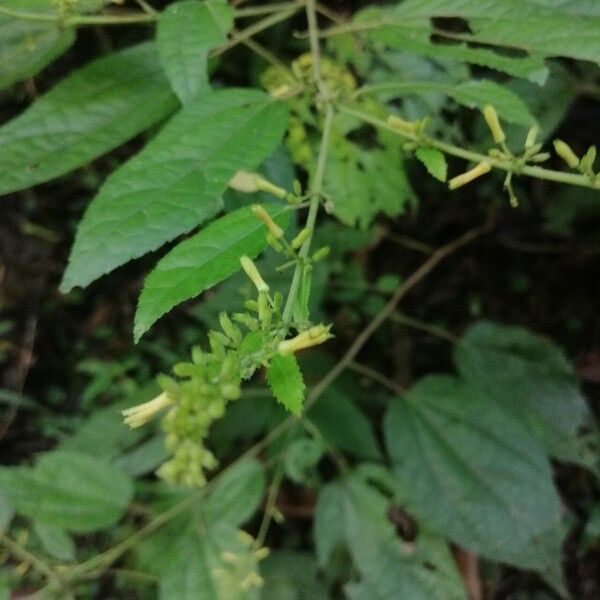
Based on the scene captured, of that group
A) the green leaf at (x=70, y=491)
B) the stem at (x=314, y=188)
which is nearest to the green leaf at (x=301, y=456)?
the green leaf at (x=70, y=491)

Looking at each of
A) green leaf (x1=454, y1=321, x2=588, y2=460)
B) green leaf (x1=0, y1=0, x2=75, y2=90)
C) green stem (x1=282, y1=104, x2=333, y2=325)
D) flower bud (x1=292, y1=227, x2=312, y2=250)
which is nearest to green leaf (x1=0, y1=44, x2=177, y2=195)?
green leaf (x1=0, y1=0, x2=75, y2=90)

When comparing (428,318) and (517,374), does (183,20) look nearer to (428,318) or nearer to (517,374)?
(517,374)

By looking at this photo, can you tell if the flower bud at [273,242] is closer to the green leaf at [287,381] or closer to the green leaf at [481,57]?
the green leaf at [287,381]

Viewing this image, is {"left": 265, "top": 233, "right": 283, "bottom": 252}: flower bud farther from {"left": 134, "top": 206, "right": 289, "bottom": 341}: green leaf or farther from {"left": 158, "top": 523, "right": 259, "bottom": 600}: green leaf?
{"left": 158, "top": 523, "right": 259, "bottom": 600}: green leaf

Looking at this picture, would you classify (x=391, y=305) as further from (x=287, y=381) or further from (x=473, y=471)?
(x=287, y=381)

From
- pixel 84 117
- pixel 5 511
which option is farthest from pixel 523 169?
pixel 5 511
